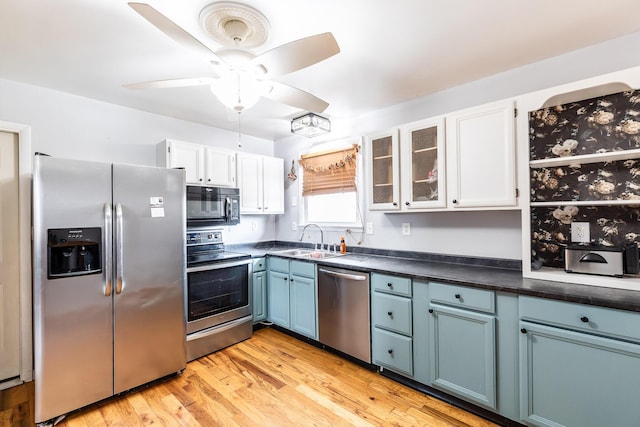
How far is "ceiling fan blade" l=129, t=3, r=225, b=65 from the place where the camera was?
1110 mm

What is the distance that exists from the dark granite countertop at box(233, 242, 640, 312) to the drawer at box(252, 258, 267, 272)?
30.0 inches

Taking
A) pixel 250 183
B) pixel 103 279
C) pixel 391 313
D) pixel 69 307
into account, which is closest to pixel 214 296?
pixel 103 279

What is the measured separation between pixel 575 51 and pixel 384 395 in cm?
278

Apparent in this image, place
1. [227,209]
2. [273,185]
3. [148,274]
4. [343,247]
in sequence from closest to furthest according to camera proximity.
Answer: [148,274] < [227,209] < [343,247] < [273,185]

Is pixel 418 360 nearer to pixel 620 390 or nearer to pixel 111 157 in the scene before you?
pixel 620 390

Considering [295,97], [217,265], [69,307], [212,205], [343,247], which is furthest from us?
[343,247]

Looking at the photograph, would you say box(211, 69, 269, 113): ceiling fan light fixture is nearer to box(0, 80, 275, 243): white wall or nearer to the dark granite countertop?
the dark granite countertop

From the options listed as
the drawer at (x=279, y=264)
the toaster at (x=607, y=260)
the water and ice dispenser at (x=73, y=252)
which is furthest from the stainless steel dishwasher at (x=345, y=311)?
the water and ice dispenser at (x=73, y=252)

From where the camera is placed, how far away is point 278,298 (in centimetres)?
329

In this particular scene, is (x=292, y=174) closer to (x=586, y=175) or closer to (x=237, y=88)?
(x=237, y=88)

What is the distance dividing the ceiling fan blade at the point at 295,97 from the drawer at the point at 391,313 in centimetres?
152

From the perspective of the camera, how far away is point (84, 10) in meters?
1.57

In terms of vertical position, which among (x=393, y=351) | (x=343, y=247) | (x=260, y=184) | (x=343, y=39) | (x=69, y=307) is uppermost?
(x=343, y=39)

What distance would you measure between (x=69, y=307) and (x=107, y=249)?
16.7 inches
